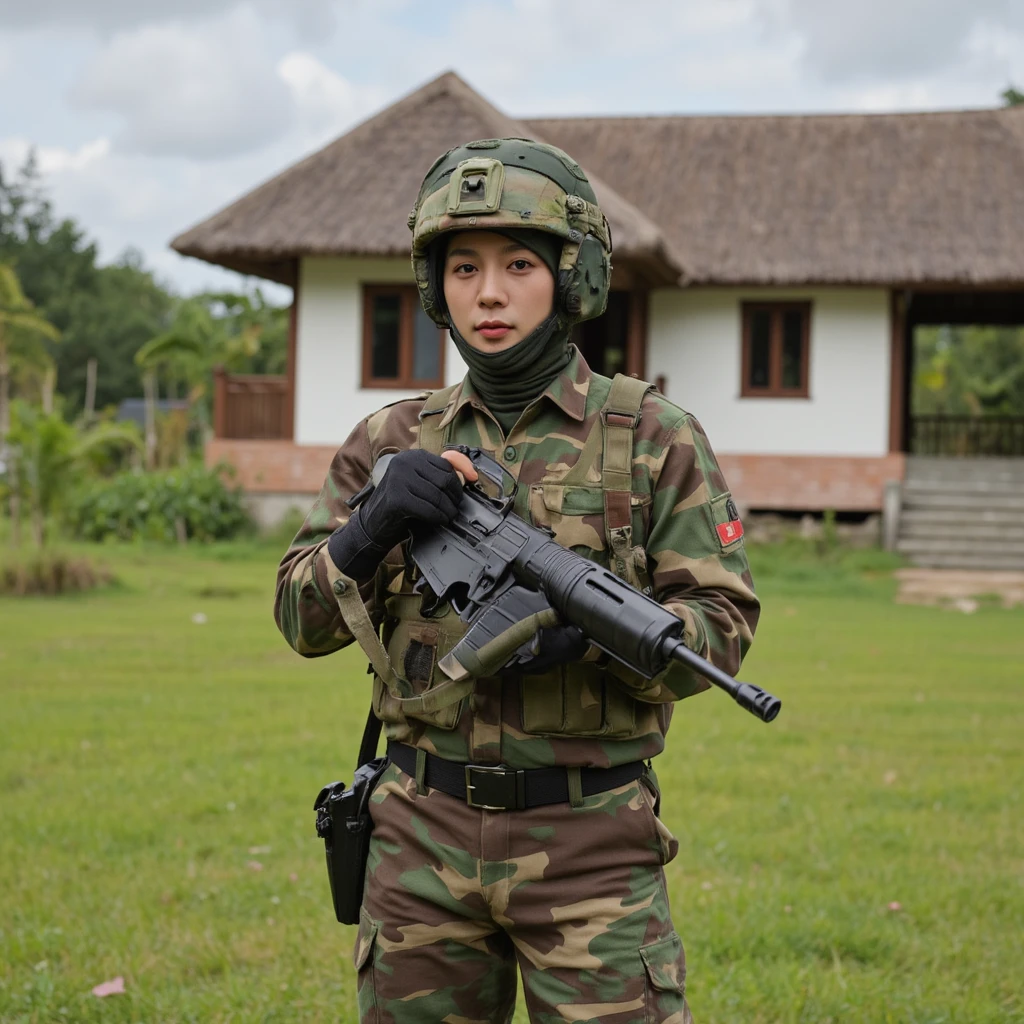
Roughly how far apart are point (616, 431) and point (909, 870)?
3.10 metres

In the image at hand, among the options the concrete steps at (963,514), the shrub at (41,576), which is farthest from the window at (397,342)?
the concrete steps at (963,514)

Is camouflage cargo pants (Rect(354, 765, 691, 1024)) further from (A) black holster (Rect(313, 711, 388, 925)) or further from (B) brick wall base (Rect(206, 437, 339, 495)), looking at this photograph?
(B) brick wall base (Rect(206, 437, 339, 495))

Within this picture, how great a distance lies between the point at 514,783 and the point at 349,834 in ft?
1.28

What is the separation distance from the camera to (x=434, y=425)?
258 centimetres

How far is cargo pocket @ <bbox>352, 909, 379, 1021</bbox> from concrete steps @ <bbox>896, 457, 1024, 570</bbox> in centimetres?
1508

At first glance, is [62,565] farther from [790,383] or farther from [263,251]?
[790,383]

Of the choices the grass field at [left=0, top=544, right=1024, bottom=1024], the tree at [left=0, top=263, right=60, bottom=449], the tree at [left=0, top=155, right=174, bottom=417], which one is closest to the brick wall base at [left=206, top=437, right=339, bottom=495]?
the grass field at [left=0, top=544, right=1024, bottom=1024]

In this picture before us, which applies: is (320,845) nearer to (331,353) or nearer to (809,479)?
(331,353)

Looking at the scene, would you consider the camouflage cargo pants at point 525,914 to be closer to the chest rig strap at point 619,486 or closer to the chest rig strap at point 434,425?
the chest rig strap at point 619,486

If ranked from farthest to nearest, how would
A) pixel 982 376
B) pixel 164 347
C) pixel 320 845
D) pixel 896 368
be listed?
pixel 982 376 < pixel 164 347 < pixel 896 368 < pixel 320 845

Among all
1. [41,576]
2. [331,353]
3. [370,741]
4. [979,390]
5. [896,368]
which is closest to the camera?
[370,741]

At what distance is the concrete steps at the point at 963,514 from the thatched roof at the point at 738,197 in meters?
2.55

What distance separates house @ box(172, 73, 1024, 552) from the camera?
17734 millimetres

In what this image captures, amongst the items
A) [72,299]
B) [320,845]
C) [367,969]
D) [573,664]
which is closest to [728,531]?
[573,664]
